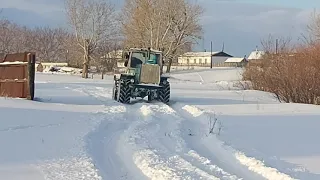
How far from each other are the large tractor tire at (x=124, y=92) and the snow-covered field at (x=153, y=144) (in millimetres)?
4727

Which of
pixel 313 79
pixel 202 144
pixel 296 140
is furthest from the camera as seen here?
pixel 313 79

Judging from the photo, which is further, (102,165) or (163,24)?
(163,24)

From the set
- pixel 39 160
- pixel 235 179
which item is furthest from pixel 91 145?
pixel 235 179

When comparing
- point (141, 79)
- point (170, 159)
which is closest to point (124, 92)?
point (141, 79)

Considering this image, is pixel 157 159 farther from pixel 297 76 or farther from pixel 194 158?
pixel 297 76

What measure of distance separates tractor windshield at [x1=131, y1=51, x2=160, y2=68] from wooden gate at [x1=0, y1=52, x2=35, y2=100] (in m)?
5.55

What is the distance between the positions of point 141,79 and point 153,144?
13.9 meters

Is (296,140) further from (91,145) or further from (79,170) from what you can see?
(79,170)

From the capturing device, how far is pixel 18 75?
2230 cm

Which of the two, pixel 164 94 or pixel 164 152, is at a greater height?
pixel 164 94

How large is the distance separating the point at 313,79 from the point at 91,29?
42348 mm

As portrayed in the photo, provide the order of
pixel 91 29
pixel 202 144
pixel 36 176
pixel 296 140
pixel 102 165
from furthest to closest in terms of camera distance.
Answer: pixel 91 29 → pixel 296 140 → pixel 202 144 → pixel 102 165 → pixel 36 176

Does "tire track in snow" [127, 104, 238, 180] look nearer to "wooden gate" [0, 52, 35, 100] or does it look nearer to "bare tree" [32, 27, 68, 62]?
"wooden gate" [0, 52, 35, 100]

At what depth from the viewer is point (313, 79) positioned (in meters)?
27.4
